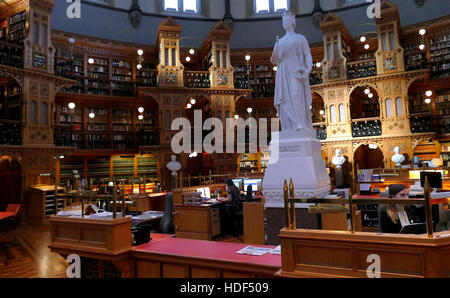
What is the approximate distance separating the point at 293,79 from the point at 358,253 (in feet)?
12.3

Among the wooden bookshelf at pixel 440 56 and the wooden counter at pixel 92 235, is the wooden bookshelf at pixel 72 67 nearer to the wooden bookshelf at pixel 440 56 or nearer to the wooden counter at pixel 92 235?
the wooden counter at pixel 92 235

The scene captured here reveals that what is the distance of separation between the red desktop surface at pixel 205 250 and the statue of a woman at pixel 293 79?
278cm

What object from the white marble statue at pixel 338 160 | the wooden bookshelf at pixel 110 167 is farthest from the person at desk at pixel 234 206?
the wooden bookshelf at pixel 110 167

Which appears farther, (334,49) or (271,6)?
(271,6)

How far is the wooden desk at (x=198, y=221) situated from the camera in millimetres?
6988

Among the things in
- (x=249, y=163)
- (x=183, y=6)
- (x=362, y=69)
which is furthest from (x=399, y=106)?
(x=183, y=6)

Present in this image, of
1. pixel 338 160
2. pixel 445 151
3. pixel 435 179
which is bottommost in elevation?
pixel 435 179

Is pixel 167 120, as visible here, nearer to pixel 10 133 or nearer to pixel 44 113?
pixel 44 113

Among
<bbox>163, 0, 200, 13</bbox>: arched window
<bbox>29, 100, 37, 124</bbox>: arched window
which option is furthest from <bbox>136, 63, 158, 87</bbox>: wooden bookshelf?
<bbox>163, 0, 200, 13</bbox>: arched window

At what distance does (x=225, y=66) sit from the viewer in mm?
14281

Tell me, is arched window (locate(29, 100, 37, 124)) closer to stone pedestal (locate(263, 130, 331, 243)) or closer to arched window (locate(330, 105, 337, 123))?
stone pedestal (locate(263, 130, 331, 243))

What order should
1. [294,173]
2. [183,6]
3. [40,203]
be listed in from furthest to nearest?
1. [183,6]
2. [40,203]
3. [294,173]

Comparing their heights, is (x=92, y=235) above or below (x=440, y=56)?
below

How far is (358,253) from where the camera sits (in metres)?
2.00
